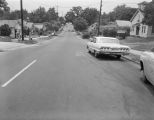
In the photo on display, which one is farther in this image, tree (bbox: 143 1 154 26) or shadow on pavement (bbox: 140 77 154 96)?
tree (bbox: 143 1 154 26)

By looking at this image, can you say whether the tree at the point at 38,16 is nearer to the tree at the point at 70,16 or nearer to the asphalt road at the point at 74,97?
the tree at the point at 70,16

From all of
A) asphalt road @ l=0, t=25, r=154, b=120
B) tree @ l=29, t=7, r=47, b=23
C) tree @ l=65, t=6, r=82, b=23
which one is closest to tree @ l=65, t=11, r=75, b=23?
tree @ l=65, t=6, r=82, b=23

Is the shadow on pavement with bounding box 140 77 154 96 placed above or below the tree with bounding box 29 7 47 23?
below

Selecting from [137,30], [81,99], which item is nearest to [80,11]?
[137,30]

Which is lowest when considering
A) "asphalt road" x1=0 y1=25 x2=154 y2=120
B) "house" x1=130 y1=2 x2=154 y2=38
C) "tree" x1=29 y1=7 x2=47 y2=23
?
"asphalt road" x1=0 y1=25 x2=154 y2=120

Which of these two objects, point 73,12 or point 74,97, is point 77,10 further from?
point 74,97

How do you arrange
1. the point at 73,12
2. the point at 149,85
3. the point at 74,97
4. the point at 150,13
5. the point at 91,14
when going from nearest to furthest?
the point at 74,97
the point at 149,85
the point at 150,13
the point at 91,14
the point at 73,12

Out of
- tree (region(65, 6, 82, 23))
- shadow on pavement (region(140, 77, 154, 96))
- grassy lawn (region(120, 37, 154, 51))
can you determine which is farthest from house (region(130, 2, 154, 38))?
tree (region(65, 6, 82, 23))

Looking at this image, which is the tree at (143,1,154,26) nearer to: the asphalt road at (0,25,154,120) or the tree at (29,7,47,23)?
the asphalt road at (0,25,154,120)

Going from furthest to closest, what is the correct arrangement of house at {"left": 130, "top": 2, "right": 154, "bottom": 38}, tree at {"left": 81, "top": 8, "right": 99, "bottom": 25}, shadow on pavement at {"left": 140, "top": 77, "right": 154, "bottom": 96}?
tree at {"left": 81, "top": 8, "right": 99, "bottom": 25} → house at {"left": 130, "top": 2, "right": 154, "bottom": 38} → shadow on pavement at {"left": 140, "top": 77, "right": 154, "bottom": 96}

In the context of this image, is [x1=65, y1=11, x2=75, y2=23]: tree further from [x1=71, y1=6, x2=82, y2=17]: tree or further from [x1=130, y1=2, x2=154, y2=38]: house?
[x1=130, y1=2, x2=154, y2=38]: house

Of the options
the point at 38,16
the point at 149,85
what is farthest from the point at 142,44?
the point at 38,16

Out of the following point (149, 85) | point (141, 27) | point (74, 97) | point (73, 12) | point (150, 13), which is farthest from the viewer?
point (73, 12)

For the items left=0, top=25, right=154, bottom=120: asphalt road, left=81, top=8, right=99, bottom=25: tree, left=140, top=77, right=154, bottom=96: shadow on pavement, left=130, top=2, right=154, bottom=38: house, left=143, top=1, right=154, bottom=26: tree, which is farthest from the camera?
left=81, top=8, right=99, bottom=25: tree
